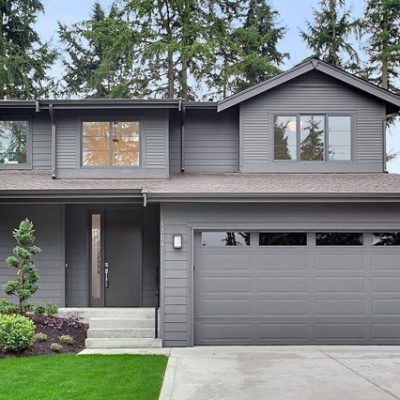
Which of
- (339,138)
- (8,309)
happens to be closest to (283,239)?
(339,138)

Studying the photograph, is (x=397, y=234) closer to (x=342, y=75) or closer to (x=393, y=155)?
(x=342, y=75)

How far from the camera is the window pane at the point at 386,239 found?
9.79 meters

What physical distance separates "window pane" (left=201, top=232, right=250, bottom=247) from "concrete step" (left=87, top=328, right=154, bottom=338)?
2044 millimetres

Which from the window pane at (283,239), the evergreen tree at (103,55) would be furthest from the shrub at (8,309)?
the evergreen tree at (103,55)

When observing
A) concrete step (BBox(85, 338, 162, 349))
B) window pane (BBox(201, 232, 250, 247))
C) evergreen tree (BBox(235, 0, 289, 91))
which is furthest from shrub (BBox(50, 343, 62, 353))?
evergreen tree (BBox(235, 0, 289, 91))

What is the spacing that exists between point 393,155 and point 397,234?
1244 centimetres

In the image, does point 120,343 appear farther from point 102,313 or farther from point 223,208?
point 223,208

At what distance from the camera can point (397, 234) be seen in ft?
32.1

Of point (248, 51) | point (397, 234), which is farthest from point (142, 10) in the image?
point (397, 234)

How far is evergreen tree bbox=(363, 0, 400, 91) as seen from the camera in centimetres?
2059

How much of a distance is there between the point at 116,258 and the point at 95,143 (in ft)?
9.03

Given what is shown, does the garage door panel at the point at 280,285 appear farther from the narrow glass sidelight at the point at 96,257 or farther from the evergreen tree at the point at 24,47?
the evergreen tree at the point at 24,47

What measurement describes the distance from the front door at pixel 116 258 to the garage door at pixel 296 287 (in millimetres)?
2256

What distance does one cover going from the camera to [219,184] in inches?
405
